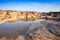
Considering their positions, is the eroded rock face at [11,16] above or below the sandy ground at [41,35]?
below

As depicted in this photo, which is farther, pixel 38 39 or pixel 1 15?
pixel 1 15

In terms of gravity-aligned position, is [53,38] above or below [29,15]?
above

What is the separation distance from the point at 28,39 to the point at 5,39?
2262mm

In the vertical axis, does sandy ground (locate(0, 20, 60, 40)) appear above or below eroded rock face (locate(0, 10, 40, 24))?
above

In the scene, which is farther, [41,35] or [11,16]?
[11,16]

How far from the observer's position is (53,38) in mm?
11461

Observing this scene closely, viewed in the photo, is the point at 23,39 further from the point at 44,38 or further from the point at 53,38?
the point at 53,38

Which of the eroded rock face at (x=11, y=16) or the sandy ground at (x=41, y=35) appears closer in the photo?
the sandy ground at (x=41, y=35)

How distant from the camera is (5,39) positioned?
11516mm

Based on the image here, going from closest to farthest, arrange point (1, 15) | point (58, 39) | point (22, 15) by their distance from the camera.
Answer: point (58, 39) → point (1, 15) → point (22, 15)

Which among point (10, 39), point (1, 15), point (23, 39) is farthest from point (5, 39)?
point (1, 15)

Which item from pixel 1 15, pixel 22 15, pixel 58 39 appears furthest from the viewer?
pixel 22 15

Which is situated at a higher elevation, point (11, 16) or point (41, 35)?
point (41, 35)

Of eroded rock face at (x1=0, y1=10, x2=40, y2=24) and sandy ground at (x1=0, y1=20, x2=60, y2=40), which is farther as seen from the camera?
eroded rock face at (x1=0, y1=10, x2=40, y2=24)
